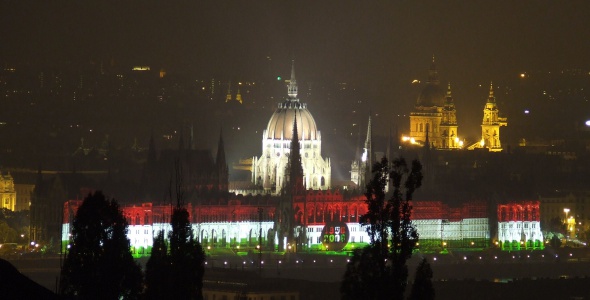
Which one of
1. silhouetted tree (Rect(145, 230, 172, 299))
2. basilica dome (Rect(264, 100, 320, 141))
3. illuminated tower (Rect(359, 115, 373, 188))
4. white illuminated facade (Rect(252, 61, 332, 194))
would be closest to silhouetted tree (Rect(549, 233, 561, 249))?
illuminated tower (Rect(359, 115, 373, 188))

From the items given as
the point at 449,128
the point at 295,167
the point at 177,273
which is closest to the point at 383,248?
the point at 177,273

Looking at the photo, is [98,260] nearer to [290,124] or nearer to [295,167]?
[295,167]

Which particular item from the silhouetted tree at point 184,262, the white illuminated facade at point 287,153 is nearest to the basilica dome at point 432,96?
the white illuminated facade at point 287,153

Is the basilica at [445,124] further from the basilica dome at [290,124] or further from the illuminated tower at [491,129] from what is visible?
the basilica dome at [290,124]

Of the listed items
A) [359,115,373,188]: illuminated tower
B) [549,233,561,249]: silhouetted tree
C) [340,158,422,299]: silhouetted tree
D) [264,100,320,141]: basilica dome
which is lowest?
[340,158,422,299]: silhouetted tree

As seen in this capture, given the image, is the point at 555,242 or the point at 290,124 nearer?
the point at 555,242

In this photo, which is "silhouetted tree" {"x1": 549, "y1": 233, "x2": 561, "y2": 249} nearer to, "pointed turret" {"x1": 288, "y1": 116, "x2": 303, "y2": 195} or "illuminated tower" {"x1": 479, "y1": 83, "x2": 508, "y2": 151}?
"pointed turret" {"x1": 288, "y1": 116, "x2": 303, "y2": 195}

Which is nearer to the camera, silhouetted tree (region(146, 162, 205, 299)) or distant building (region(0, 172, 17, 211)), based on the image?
silhouetted tree (region(146, 162, 205, 299))
